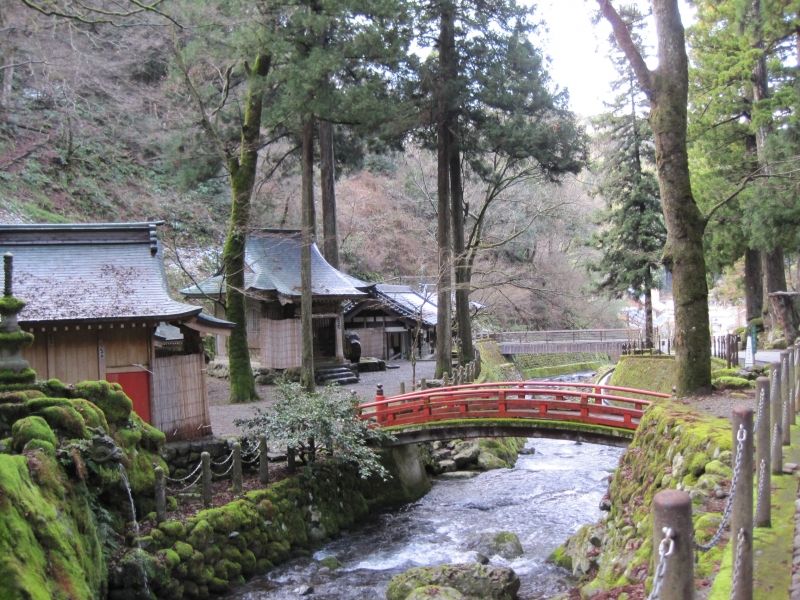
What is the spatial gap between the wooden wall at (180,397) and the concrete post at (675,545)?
488 inches

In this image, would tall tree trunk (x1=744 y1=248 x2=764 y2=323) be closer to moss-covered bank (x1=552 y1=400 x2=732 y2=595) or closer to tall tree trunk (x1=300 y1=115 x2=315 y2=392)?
moss-covered bank (x1=552 y1=400 x2=732 y2=595)

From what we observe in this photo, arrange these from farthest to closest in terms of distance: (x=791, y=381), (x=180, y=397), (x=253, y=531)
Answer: (x=180, y=397)
(x=253, y=531)
(x=791, y=381)

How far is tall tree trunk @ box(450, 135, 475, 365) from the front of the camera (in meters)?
22.2

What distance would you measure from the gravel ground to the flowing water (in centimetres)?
393

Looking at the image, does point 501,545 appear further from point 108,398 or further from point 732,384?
point 108,398

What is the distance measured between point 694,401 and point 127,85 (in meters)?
28.7

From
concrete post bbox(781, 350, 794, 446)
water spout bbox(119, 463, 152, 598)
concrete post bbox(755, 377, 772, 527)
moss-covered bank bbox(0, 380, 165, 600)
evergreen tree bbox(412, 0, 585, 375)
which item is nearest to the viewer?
concrete post bbox(755, 377, 772, 527)

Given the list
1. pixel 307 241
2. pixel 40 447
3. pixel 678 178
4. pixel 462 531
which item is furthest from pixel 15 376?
pixel 678 178

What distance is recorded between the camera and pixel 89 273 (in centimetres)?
1339

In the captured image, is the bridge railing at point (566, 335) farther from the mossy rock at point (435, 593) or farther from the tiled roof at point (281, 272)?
the mossy rock at point (435, 593)

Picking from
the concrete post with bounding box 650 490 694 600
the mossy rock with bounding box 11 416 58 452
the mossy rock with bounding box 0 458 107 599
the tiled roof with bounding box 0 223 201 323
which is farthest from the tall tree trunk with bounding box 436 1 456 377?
the concrete post with bounding box 650 490 694 600

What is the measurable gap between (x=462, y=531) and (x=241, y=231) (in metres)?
10.1

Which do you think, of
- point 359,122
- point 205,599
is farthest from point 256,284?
point 205,599

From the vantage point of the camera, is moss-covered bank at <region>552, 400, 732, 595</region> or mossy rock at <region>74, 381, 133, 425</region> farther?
mossy rock at <region>74, 381, 133, 425</region>
